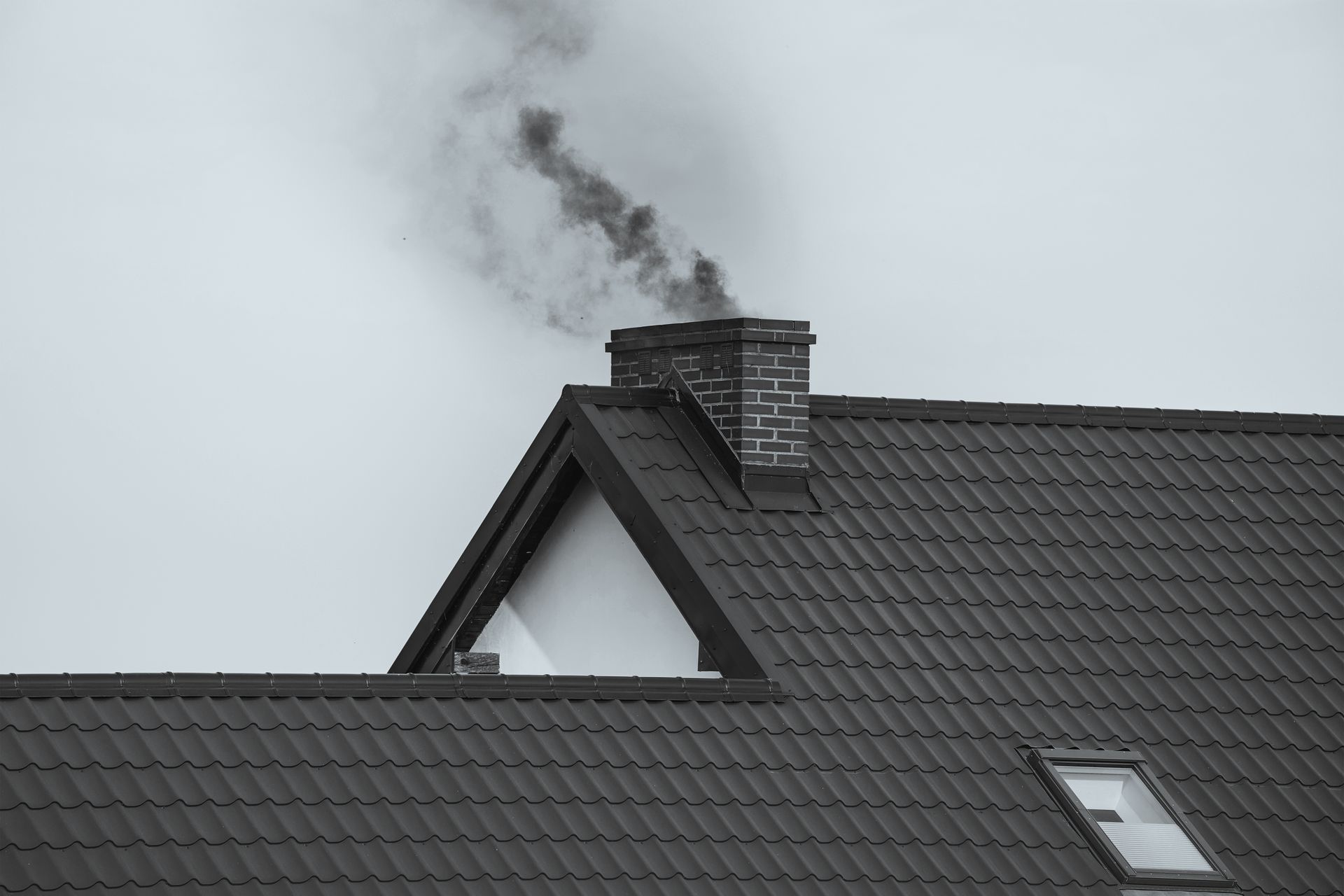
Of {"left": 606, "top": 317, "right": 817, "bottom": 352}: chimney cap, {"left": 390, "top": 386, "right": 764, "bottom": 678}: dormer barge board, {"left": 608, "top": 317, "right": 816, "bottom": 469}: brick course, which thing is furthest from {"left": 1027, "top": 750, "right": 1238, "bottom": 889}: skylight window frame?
{"left": 606, "top": 317, "right": 817, "bottom": 352}: chimney cap

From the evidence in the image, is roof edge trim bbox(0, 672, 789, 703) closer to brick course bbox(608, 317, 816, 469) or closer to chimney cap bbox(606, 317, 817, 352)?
brick course bbox(608, 317, 816, 469)

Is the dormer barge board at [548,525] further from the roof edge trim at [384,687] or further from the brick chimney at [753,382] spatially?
the roof edge trim at [384,687]

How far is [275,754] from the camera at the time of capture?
31.1 ft

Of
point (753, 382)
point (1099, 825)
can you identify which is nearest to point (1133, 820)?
point (1099, 825)

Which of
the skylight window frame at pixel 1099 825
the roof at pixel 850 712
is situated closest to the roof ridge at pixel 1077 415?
the roof at pixel 850 712

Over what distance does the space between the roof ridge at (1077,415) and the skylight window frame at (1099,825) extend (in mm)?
2975

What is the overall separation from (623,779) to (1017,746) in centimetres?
245

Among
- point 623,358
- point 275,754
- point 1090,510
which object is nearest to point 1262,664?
point 1090,510

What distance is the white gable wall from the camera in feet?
39.7

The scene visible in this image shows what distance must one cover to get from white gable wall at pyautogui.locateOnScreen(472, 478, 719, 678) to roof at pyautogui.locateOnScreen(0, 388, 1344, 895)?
11.8 inches

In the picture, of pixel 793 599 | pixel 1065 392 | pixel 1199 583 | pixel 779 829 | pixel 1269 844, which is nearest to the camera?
pixel 779 829

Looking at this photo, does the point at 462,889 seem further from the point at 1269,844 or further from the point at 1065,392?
the point at 1065,392

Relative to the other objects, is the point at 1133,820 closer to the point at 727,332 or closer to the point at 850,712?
the point at 850,712

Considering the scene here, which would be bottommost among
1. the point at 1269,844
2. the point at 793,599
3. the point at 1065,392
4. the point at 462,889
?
the point at 462,889
